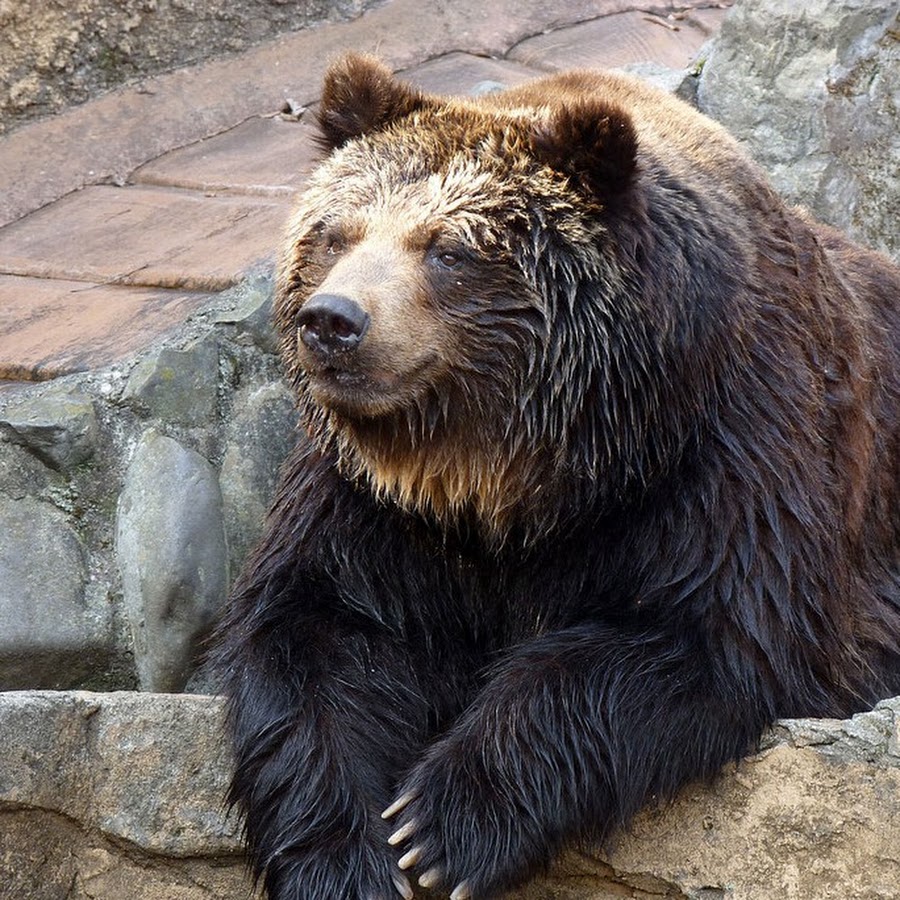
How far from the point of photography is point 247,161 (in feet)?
21.5

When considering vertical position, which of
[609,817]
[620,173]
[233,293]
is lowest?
[609,817]

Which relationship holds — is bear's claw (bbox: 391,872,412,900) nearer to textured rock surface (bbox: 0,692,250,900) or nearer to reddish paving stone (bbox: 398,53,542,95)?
textured rock surface (bbox: 0,692,250,900)

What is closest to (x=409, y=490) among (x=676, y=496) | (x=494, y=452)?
(x=494, y=452)

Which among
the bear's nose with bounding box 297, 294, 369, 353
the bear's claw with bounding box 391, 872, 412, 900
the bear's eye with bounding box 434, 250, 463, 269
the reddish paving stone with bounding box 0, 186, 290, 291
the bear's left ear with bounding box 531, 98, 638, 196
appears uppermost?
the bear's left ear with bounding box 531, 98, 638, 196

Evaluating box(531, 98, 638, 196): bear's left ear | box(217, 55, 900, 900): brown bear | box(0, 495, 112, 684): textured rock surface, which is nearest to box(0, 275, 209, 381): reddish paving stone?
box(0, 495, 112, 684): textured rock surface

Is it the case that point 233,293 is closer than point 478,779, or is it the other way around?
point 478,779

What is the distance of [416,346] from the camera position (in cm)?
385

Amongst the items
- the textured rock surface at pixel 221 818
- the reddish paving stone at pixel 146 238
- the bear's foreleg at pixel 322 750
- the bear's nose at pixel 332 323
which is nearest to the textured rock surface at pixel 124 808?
the textured rock surface at pixel 221 818

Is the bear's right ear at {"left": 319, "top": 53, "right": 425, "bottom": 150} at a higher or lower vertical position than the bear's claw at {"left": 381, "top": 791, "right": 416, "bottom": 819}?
higher

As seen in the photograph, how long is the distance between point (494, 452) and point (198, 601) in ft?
4.82

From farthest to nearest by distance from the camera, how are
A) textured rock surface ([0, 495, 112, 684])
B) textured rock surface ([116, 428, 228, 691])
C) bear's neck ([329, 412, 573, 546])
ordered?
textured rock surface ([116, 428, 228, 691])
textured rock surface ([0, 495, 112, 684])
bear's neck ([329, 412, 573, 546])

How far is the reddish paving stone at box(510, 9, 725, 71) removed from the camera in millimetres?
7445

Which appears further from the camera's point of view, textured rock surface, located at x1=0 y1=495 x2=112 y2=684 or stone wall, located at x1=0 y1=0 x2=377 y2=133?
stone wall, located at x1=0 y1=0 x2=377 y2=133

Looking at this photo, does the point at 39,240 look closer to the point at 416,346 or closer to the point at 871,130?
the point at 416,346
